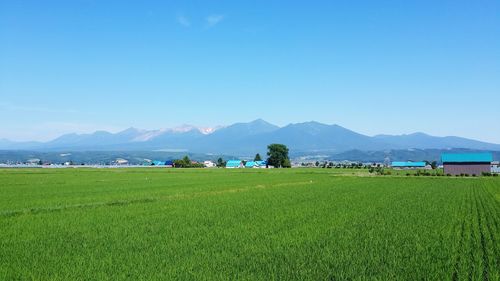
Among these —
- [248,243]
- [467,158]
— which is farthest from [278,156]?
[248,243]

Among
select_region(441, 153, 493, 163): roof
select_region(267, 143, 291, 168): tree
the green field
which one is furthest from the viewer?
select_region(267, 143, 291, 168): tree

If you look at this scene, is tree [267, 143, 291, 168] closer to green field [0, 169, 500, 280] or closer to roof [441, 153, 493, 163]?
roof [441, 153, 493, 163]

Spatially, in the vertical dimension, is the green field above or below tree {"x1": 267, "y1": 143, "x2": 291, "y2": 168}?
below

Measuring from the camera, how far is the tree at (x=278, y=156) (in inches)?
5566

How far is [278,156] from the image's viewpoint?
141375 mm

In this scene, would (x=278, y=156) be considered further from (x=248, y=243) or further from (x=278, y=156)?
(x=248, y=243)

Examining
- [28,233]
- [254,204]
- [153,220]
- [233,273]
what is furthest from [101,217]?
[233,273]

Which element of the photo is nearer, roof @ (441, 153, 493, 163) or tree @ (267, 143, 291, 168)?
roof @ (441, 153, 493, 163)

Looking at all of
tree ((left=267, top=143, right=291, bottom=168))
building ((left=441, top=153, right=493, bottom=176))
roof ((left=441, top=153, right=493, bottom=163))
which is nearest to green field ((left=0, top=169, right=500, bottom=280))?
building ((left=441, top=153, right=493, bottom=176))

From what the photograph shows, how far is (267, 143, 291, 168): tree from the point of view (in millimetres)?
141375

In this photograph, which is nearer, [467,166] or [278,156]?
[467,166]

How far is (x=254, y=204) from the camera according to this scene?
887 inches

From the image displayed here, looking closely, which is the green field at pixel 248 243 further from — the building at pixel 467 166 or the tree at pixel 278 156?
the tree at pixel 278 156

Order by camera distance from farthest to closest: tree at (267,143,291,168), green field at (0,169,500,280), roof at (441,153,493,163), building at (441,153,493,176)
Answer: tree at (267,143,291,168) → roof at (441,153,493,163) → building at (441,153,493,176) → green field at (0,169,500,280)
